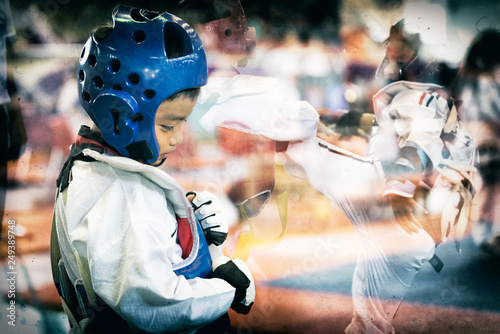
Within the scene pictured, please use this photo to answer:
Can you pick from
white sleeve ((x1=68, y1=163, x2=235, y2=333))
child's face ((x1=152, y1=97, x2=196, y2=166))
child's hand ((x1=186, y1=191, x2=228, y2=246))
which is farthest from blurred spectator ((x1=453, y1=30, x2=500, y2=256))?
white sleeve ((x1=68, y1=163, x2=235, y2=333))

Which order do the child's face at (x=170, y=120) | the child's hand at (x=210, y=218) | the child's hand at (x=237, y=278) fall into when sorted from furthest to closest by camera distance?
the child's hand at (x=210, y=218)
the child's hand at (x=237, y=278)
the child's face at (x=170, y=120)

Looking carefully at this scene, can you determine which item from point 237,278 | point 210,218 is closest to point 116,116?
point 210,218

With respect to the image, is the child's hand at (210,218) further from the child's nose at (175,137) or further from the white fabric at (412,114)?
the white fabric at (412,114)

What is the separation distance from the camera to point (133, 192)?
1.15 m

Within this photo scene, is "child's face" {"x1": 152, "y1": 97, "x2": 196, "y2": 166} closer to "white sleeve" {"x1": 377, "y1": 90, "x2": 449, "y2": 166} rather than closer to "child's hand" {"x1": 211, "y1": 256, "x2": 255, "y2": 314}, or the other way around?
"child's hand" {"x1": 211, "y1": 256, "x2": 255, "y2": 314}

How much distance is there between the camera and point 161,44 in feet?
3.76

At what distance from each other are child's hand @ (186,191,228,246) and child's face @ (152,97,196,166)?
34 centimetres

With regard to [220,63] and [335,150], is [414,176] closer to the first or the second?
[335,150]

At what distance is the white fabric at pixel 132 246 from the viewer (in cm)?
105

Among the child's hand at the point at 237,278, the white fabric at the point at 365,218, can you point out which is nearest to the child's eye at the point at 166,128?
the child's hand at the point at 237,278

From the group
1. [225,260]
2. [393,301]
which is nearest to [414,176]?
[393,301]

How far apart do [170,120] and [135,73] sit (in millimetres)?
200

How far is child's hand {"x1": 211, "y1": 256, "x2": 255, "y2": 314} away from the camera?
133 centimetres

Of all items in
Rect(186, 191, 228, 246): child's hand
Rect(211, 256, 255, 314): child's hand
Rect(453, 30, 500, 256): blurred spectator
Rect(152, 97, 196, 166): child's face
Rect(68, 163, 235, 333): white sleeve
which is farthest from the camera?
Rect(453, 30, 500, 256): blurred spectator
